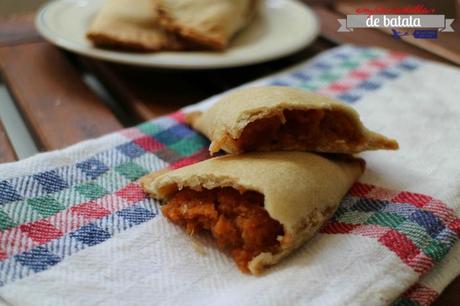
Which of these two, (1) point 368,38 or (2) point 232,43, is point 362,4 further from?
(2) point 232,43

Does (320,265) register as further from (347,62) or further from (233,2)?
(233,2)

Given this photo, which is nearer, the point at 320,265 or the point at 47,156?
the point at 320,265

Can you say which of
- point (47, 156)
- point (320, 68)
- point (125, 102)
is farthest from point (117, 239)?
point (320, 68)

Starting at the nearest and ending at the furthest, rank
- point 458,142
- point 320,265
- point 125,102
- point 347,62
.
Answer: point 320,265 < point 458,142 < point 125,102 < point 347,62

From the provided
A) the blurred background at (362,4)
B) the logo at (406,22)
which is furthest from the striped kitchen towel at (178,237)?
the blurred background at (362,4)

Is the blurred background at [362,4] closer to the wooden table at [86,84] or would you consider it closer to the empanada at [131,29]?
the wooden table at [86,84]

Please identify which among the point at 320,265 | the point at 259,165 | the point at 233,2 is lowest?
the point at 320,265
